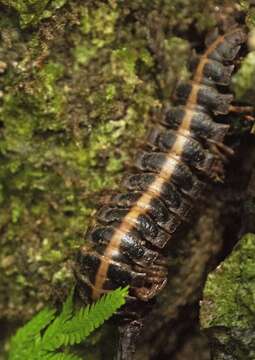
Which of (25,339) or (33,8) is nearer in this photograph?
(25,339)

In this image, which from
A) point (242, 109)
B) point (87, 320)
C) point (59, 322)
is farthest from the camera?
point (242, 109)

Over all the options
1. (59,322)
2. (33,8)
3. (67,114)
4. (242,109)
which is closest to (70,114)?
(67,114)

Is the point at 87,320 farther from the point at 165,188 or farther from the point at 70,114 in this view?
the point at 70,114

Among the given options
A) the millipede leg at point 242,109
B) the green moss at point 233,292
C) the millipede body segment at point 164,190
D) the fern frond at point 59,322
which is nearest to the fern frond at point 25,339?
the fern frond at point 59,322

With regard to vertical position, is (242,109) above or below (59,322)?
above

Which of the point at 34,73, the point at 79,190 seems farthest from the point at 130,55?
the point at 79,190

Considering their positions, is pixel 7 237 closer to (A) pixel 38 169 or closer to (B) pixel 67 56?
(A) pixel 38 169
